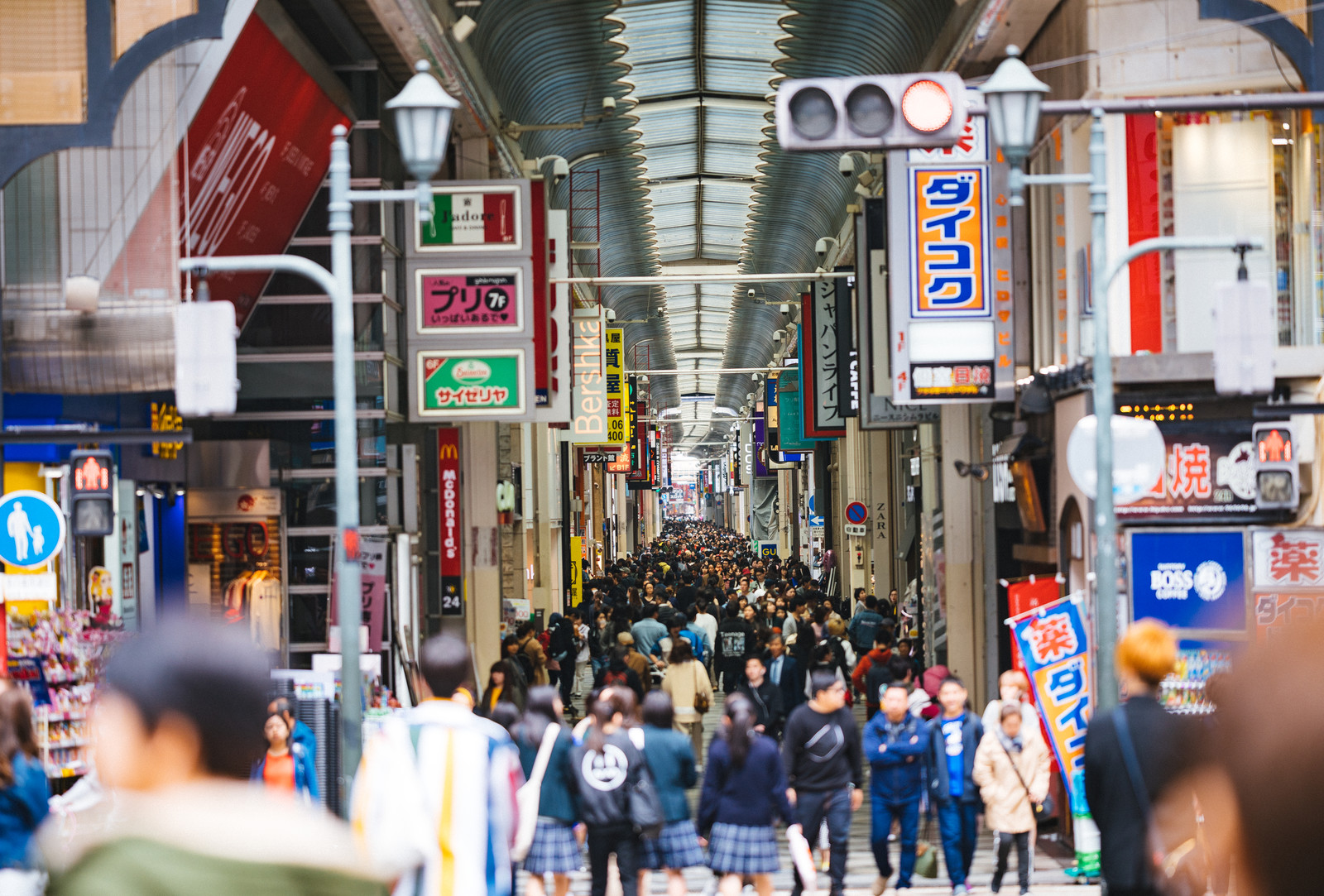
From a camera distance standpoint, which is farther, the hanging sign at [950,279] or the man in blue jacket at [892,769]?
the hanging sign at [950,279]

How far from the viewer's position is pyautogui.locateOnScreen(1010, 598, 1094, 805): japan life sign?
1096cm

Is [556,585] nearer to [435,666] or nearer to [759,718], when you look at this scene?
[759,718]

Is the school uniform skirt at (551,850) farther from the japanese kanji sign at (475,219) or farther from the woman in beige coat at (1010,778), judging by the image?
the japanese kanji sign at (475,219)

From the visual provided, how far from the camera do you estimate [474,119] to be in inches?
696

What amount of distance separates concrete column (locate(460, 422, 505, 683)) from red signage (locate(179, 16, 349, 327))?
5.06 metres

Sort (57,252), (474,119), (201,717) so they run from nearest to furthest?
(201,717) < (57,252) < (474,119)

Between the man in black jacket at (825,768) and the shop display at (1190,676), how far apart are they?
321 cm

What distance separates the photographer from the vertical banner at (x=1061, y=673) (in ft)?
36.0

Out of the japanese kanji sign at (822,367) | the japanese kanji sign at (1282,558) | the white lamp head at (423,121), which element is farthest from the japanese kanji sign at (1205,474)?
the japanese kanji sign at (822,367)

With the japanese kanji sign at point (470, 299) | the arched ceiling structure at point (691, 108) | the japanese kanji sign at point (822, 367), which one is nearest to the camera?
the japanese kanji sign at point (470, 299)

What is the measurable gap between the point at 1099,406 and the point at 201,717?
24.9 feet

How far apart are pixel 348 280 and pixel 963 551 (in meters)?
9.40

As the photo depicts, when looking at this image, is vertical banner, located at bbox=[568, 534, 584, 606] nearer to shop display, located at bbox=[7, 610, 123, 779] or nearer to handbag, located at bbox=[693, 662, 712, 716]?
handbag, located at bbox=[693, 662, 712, 716]

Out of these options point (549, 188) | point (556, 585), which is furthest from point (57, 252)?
point (556, 585)
